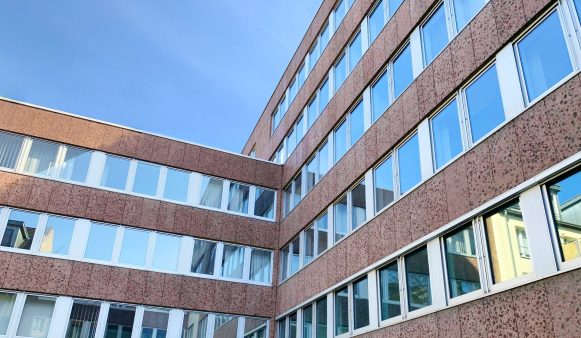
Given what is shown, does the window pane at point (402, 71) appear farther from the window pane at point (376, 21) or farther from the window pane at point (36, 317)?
the window pane at point (36, 317)

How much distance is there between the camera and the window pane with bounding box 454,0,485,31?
962cm

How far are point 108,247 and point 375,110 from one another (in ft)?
30.9

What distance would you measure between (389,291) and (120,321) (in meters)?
8.81

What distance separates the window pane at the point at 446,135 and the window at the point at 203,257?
9742 mm

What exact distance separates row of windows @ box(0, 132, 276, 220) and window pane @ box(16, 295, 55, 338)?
3.84 meters

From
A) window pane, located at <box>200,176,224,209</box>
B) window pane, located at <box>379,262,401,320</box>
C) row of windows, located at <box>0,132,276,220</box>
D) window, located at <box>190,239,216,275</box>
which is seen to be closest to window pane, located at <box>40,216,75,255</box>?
row of windows, located at <box>0,132,276,220</box>

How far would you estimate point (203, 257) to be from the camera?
1725cm

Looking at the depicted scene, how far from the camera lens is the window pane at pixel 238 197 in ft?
61.3

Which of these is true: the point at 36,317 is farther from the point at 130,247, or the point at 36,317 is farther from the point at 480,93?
the point at 480,93

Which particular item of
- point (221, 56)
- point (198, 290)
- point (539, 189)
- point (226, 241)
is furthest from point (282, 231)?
point (221, 56)

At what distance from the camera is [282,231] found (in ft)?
59.9

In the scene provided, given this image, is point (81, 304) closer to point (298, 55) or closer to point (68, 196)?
point (68, 196)

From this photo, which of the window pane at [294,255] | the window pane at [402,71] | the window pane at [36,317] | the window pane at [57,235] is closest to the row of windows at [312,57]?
the window pane at [402,71]

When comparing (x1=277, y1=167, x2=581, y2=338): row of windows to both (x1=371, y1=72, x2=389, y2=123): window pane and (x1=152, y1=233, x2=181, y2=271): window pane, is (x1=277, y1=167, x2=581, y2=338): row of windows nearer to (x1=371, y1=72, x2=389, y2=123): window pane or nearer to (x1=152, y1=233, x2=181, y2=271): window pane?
(x1=371, y1=72, x2=389, y2=123): window pane
